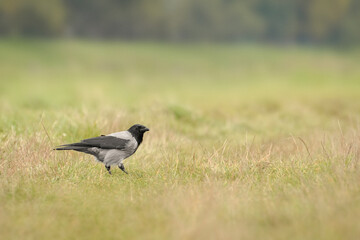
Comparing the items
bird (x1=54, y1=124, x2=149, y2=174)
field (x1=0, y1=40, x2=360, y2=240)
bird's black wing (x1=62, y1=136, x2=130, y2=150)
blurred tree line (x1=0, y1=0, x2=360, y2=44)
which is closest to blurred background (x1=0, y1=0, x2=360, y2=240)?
field (x1=0, y1=40, x2=360, y2=240)

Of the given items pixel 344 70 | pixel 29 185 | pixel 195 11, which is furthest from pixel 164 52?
pixel 29 185

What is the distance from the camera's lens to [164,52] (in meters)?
40.8

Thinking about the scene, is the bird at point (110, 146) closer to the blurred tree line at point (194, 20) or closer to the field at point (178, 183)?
the field at point (178, 183)

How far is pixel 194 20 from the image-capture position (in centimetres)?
4962

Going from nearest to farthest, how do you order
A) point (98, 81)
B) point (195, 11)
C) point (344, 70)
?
point (98, 81) < point (344, 70) < point (195, 11)

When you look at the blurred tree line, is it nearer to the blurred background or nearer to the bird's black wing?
the blurred background

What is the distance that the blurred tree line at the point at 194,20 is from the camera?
1550 inches

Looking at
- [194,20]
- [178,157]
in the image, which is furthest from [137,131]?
[194,20]

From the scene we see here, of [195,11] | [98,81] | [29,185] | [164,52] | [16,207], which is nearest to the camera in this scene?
[16,207]

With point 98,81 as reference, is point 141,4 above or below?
above

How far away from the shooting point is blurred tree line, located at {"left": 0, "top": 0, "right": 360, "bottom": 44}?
3938 cm

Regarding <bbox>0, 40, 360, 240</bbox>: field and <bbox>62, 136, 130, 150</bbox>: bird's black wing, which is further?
<bbox>62, 136, 130, 150</bbox>: bird's black wing

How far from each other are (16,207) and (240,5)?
49.4 metres

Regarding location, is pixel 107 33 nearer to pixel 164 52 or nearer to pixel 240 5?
pixel 164 52
